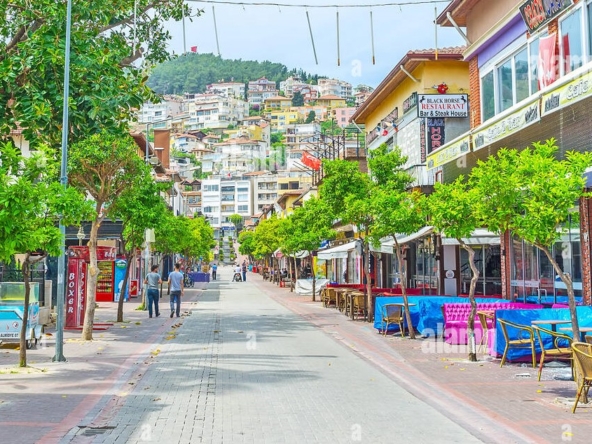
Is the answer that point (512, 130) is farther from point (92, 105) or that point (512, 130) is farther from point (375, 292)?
point (375, 292)

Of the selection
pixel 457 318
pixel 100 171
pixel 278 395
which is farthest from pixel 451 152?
pixel 278 395

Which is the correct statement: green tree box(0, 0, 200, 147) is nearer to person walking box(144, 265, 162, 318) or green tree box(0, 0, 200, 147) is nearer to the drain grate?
person walking box(144, 265, 162, 318)

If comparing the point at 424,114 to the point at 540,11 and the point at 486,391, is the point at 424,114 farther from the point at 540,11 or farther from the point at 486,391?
the point at 486,391

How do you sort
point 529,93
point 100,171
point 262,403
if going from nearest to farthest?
point 262,403 → point 529,93 → point 100,171

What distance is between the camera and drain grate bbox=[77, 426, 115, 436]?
27.4 feet

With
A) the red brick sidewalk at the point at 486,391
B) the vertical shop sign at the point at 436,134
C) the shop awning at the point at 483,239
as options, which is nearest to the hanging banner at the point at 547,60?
the red brick sidewalk at the point at 486,391

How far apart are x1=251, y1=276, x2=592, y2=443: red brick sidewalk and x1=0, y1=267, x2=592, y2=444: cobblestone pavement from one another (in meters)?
0.02

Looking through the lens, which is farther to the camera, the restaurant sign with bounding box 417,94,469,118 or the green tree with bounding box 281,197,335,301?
the green tree with bounding box 281,197,335,301

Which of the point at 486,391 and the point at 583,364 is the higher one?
the point at 583,364

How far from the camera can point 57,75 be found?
711 inches

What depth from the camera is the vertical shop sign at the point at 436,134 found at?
2853 cm

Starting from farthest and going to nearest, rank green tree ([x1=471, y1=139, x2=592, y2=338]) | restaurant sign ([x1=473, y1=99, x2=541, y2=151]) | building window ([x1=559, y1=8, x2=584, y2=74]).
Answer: building window ([x1=559, y1=8, x2=584, y2=74]) → restaurant sign ([x1=473, y1=99, x2=541, y2=151]) → green tree ([x1=471, y1=139, x2=592, y2=338])

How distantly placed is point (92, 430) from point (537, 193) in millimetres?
6536

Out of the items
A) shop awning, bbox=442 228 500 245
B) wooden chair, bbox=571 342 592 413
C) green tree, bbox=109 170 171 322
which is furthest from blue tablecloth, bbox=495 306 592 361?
green tree, bbox=109 170 171 322
